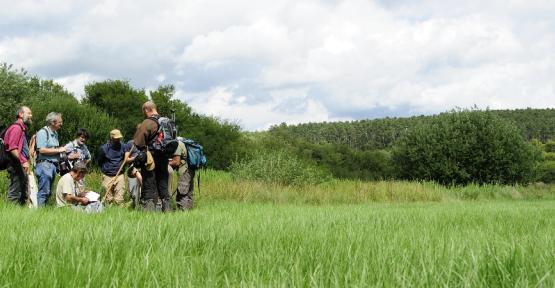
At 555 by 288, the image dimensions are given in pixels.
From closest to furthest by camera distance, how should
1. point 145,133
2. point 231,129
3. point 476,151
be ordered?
point 145,133
point 476,151
point 231,129

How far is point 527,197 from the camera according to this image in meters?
23.0

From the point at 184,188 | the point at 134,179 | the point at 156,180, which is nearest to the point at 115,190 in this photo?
the point at 134,179

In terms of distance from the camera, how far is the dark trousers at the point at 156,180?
323 inches

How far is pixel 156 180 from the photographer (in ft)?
27.8

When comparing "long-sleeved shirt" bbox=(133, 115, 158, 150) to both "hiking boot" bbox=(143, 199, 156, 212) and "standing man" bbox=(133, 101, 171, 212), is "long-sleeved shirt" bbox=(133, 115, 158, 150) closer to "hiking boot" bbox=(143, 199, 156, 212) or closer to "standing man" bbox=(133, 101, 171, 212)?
"standing man" bbox=(133, 101, 171, 212)

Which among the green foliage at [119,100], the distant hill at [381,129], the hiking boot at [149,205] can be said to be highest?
the distant hill at [381,129]

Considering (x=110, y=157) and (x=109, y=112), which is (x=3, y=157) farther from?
(x=109, y=112)

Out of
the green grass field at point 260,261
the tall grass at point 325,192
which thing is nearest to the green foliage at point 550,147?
the tall grass at point 325,192

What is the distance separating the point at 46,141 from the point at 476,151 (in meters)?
33.3

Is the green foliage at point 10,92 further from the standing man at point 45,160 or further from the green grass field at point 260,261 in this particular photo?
the green grass field at point 260,261

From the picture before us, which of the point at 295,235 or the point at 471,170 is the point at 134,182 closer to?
the point at 295,235

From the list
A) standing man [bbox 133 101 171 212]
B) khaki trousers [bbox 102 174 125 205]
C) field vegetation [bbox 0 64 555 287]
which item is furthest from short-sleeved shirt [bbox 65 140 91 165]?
standing man [bbox 133 101 171 212]

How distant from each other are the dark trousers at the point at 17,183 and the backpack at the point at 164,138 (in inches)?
115

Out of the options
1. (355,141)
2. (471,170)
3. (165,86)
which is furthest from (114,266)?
(355,141)
